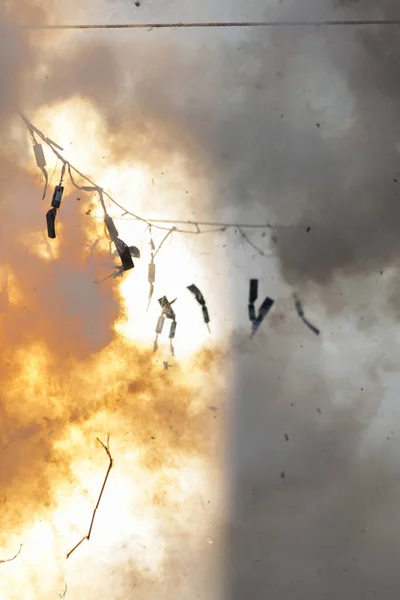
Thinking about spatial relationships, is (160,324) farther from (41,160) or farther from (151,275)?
(41,160)

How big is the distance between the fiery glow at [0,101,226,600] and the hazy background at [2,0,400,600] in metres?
0.09

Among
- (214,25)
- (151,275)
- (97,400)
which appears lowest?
(97,400)

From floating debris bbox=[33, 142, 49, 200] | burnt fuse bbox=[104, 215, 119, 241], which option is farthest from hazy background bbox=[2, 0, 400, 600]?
floating debris bbox=[33, 142, 49, 200]

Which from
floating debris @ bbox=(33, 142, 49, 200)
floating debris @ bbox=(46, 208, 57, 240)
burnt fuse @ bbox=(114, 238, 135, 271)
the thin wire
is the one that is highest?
the thin wire

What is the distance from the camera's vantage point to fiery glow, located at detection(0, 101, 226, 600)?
1.73 meters

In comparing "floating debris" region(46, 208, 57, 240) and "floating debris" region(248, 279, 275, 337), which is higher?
"floating debris" region(46, 208, 57, 240)

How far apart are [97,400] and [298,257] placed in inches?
35.4

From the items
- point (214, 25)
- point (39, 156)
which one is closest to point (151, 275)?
point (39, 156)

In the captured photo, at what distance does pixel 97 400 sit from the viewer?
175cm

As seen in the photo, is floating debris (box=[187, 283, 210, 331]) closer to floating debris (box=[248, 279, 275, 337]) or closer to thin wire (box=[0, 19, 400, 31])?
floating debris (box=[248, 279, 275, 337])

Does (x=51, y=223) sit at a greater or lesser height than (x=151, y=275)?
greater

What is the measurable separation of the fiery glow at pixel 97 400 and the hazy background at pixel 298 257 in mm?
91

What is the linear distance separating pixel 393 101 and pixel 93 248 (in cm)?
120

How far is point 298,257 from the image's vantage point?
169 centimetres
